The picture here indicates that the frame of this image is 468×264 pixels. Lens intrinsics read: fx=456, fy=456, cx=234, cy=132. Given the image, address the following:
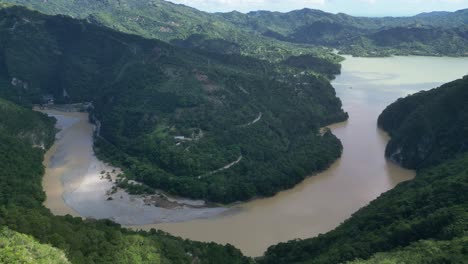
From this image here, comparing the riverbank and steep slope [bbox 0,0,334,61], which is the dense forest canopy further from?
steep slope [bbox 0,0,334,61]

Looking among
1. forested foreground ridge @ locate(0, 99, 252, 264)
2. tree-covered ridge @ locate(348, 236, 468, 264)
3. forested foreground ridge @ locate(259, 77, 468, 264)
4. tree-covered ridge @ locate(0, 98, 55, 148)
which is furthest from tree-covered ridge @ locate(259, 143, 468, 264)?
tree-covered ridge @ locate(0, 98, 55, 148)

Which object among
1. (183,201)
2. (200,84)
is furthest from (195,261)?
(200,84)

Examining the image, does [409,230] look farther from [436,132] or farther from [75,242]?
[436,132]

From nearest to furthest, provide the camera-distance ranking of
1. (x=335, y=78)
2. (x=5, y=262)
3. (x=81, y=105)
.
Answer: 1. (x=5, y=262)
2. (x=81, y=105)
3. (x=335, y=78)

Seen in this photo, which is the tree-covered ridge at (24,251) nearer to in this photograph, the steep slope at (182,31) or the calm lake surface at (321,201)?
the calm lake surface at (321,201)

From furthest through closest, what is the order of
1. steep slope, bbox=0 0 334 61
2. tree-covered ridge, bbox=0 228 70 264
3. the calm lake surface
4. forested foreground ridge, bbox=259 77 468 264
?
steep slope, bbox=0 0 334 61, the calm lake surface, forested foreground ridge, bbox=259 77 468 264, tree-covered ridge, bbox=0 228 70 264

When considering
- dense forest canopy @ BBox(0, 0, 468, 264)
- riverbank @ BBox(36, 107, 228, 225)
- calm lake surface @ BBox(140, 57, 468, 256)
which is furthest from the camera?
riverbank @ BBox(36, 107, 228, 225)

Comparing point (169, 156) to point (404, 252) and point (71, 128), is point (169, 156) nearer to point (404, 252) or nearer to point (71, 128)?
point (71, 128)
